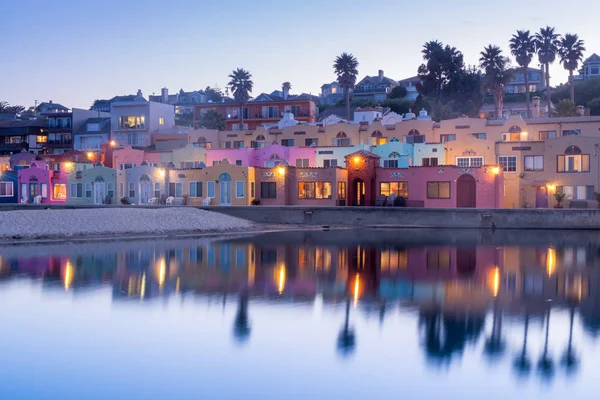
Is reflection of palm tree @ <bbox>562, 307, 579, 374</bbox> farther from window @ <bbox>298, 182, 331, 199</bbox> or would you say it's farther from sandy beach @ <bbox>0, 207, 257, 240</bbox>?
window @ <bbox>298, 182, 331, 199</bbox>

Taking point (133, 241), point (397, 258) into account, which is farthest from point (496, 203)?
point (133, 241)

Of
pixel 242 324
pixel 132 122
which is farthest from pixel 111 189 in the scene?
pixel 242 324

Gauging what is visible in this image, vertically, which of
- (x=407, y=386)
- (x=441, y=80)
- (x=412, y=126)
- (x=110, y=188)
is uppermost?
(x=441, y=80)

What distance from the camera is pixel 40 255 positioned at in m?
34.9

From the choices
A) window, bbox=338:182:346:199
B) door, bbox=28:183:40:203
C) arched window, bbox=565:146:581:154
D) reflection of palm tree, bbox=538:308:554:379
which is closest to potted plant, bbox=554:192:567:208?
arched window, bbox=565:146:581:154

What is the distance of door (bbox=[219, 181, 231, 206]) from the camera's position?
55250 millimetres

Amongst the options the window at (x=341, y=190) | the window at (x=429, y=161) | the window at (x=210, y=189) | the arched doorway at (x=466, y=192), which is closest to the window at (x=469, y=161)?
the window at (x=429, y=161)

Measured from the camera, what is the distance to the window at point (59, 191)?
205 feet

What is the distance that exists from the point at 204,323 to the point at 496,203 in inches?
1410

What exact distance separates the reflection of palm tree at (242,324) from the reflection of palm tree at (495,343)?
625 cm

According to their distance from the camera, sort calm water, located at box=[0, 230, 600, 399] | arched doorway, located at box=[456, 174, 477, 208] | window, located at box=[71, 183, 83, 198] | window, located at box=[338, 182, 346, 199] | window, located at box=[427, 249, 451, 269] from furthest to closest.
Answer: window, located at box=[71, 183, 83, 198] < window, located at box=[338, 182, 346, 199] < arched doorway, located at box=[456, 174, 477, 208] < window, located at box=[427, 249, 451, 269] < calm water, located at box=[0, 230, 600, 399]

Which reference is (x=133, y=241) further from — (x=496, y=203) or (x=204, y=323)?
(x=496, y=203)

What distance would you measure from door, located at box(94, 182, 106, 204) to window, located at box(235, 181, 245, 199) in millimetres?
12269

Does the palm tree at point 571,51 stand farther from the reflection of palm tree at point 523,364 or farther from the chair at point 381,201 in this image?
the reflection of palm tree at point 523,364
